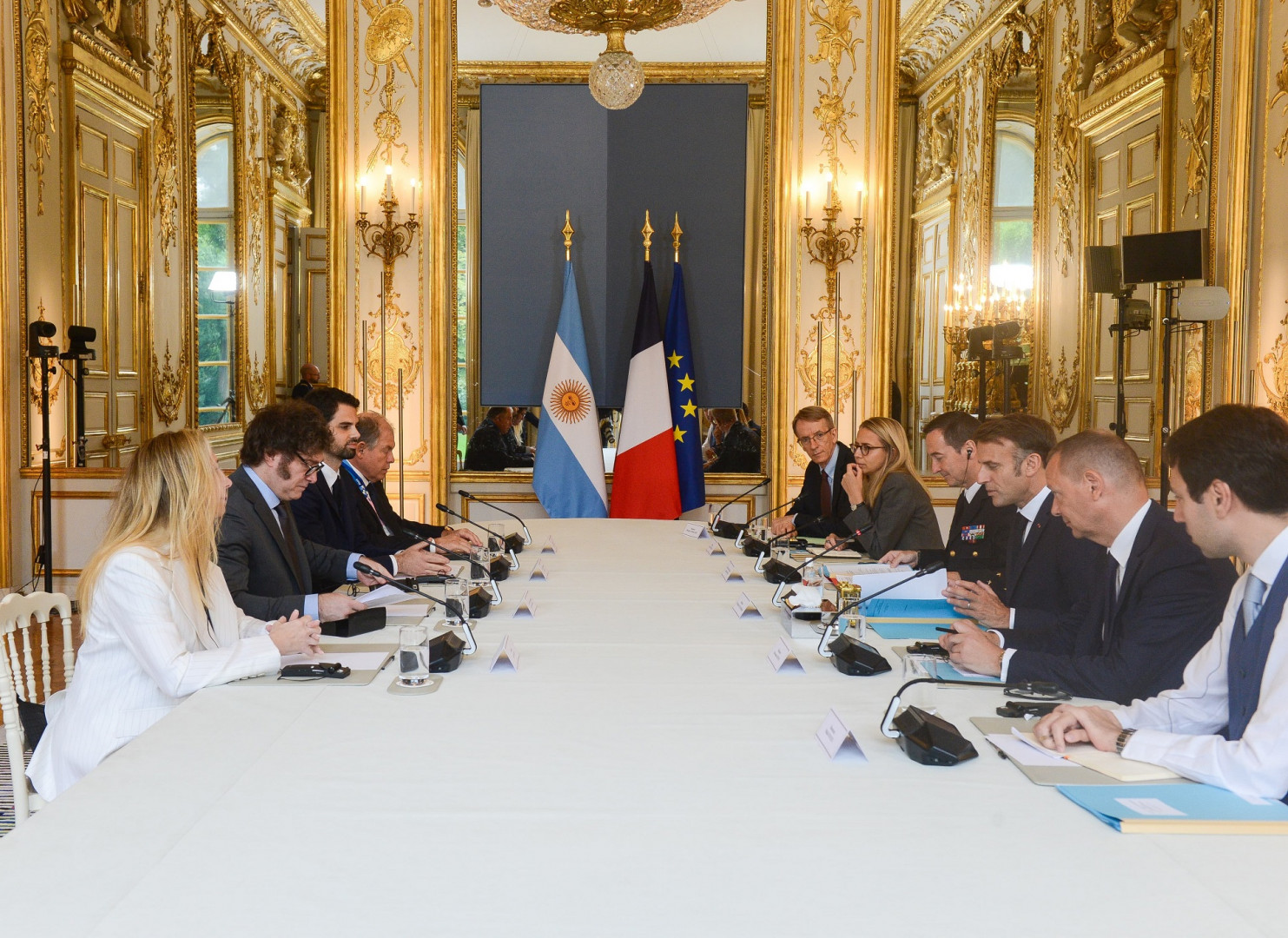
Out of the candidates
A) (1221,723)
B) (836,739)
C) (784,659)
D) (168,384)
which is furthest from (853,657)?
(168,384)

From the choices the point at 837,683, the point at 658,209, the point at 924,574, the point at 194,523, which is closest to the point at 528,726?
the point at 837,683

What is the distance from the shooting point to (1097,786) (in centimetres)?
164

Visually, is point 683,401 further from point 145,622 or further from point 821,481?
point 145,622

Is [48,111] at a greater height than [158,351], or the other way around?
[48,111]

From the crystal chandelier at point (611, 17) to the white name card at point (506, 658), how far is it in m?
2.47

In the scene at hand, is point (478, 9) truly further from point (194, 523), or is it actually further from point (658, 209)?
point (194, 523)

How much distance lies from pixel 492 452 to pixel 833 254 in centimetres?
235

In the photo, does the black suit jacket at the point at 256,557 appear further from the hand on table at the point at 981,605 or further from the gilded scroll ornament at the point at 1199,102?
the gilded scroll ornament at the point at 1199,102

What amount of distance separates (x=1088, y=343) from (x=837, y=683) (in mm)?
5889

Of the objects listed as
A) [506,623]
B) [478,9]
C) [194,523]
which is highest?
[478,9]

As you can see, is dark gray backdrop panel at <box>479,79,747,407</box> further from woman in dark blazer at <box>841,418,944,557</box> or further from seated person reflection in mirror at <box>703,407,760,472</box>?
woman in dark blazer at <box>841,418,944,557</box>

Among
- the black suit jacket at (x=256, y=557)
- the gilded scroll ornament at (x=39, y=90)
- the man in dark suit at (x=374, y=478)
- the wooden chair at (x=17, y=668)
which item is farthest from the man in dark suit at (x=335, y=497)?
the gilded scroll ornament at (x=39, y=90)

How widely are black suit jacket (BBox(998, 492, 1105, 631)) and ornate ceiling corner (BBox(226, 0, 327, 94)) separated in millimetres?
6488

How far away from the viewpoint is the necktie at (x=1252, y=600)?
1.82m
